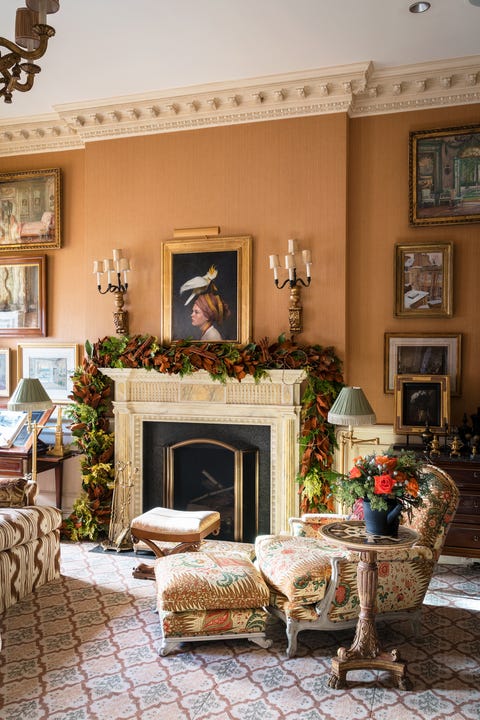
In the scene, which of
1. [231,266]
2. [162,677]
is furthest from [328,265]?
[162,677]

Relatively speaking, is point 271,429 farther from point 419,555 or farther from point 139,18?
point 139,18

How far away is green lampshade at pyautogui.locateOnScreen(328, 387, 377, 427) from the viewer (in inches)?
186

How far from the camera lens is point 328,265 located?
219 inches

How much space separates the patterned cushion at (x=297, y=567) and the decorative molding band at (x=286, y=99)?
3856 mm

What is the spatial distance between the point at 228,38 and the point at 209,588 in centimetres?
412

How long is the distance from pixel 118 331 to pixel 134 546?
210 centimetres

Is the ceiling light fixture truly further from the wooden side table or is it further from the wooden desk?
the wooden desk

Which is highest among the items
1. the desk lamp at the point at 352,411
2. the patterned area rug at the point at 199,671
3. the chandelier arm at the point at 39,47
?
the chandelier arm at the point at 39,47

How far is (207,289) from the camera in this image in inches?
232

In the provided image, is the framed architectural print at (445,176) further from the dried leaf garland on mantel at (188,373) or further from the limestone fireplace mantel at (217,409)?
the limestone fireplace mantel at (217,409)

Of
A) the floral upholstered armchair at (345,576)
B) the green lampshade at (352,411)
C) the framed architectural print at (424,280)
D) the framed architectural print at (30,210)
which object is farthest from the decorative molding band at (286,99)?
the floral upholstered armchair at (345,576)

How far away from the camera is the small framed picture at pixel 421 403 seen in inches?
207

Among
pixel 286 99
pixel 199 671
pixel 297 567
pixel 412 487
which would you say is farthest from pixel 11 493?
pixel 286 99

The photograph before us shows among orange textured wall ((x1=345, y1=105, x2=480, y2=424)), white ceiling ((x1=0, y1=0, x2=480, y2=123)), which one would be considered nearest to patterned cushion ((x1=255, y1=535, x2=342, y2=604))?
orange textured wall ((x1=345, y1=105, x2=480, y2=424))
